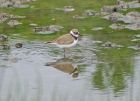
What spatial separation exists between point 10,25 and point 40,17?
1.30 meters

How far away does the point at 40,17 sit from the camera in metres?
17.5

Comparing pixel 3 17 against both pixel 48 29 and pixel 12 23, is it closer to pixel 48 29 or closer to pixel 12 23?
pixel 12 23

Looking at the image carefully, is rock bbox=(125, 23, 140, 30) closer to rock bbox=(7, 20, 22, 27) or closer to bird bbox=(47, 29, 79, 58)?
bird bbox=(47, 29, 79, 58)

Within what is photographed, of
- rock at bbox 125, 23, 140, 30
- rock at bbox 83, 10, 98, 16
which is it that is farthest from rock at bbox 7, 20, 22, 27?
rock at bbox 125, 23, 140, 30

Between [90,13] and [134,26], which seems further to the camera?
[90,13]

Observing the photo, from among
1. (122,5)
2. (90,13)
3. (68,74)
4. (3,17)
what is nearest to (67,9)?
(90,13)

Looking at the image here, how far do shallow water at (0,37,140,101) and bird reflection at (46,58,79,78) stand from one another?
0.04 metres

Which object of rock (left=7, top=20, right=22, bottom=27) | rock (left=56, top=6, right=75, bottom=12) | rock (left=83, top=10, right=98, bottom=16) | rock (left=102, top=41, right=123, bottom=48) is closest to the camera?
rock (left=102, top=41, right=123, bottom=48)

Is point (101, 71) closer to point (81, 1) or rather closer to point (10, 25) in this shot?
point (10, 25)

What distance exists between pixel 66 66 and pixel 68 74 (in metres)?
0.63

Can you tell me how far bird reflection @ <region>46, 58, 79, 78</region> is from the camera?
1226cm

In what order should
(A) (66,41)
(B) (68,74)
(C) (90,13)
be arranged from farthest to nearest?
(C) (90,13)
(A) (66,41)
(B) (68,74)

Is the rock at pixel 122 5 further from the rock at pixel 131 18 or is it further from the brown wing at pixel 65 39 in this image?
the brown wing at pixel 65 39

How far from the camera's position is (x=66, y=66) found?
12.9 metres
